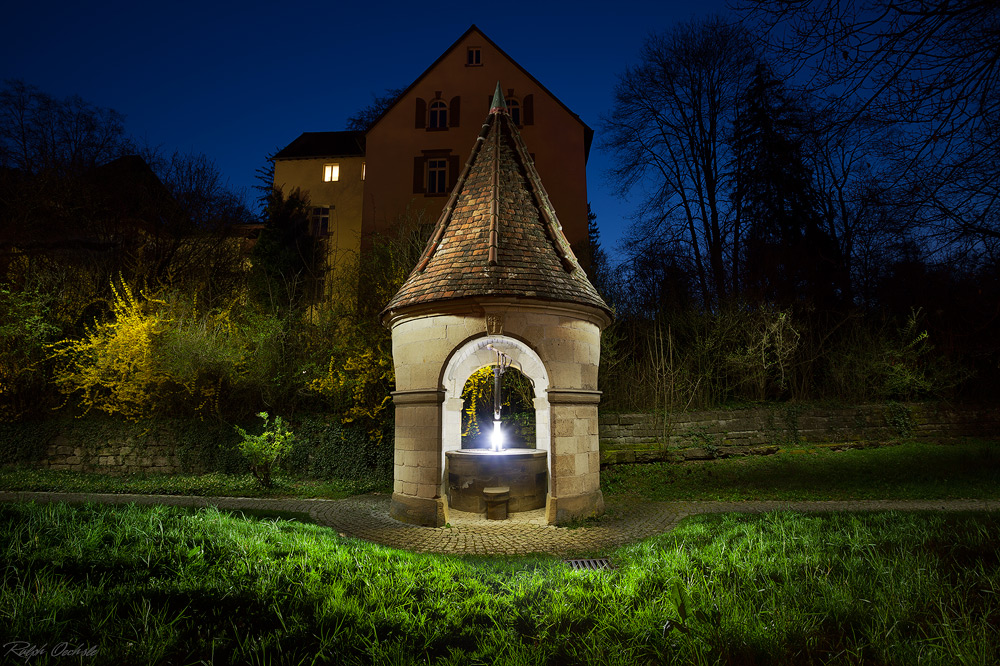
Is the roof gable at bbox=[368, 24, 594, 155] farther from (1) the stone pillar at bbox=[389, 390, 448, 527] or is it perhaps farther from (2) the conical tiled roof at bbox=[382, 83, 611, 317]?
(1) the stone pillar at bbox=[389, 390, 448, 527]

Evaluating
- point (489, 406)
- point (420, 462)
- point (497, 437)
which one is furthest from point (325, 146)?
point (420, 462)

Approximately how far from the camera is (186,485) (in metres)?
10.8

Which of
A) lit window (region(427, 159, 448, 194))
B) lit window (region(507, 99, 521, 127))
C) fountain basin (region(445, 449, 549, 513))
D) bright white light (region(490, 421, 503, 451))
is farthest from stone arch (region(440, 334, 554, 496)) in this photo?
lit window (region(507, 99, 521, 127))

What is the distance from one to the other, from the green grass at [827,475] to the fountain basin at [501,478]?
2347mm

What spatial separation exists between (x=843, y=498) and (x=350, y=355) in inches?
426

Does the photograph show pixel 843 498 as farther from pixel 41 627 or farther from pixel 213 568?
pixel 41 627

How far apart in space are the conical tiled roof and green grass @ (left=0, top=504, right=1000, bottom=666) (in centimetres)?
407

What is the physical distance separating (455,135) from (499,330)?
14863 mm

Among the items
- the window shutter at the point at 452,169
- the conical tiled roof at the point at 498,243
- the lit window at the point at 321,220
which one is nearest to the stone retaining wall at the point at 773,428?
the conical tiled roof at the point at 498,243

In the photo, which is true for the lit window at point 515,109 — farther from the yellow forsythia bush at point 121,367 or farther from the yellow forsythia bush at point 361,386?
the yellow forsythia bush at point 121,367

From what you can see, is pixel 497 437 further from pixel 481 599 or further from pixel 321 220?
pixel 321 220

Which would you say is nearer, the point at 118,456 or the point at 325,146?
the point at 118,456

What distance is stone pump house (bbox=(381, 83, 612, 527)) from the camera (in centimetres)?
764

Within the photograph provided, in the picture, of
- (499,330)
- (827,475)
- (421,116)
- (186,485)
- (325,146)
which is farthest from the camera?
(325,146)
